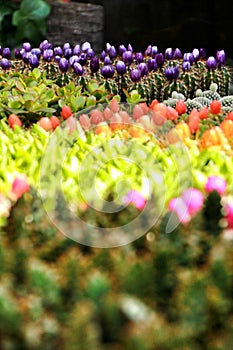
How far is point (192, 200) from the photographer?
8.59ft

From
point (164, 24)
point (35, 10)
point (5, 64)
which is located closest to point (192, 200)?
point (5, 64)

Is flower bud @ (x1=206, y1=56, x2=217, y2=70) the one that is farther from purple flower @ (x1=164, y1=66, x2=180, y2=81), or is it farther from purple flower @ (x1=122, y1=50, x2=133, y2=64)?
purple flower @ (x1=122, y1=50, x2=133, y2=64)

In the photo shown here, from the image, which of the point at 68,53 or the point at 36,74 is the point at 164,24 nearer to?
the point at 68,53

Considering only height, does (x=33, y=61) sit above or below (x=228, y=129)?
below

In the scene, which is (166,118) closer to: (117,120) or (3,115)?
(117,120)

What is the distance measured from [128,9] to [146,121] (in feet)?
23.3

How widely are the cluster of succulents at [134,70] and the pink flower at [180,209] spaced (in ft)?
10.1

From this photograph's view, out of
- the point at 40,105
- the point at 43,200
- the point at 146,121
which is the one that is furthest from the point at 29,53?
the point at 43,200

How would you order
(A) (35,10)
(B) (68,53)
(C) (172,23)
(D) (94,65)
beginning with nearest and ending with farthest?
(D) (94,65) → (B) (68,53) → (A) (35,10) → (C) (172,23)

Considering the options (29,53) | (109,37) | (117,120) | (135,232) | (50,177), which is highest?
(135,232)

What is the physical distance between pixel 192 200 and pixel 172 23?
8.42 metres

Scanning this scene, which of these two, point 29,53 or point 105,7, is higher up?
point 29,53

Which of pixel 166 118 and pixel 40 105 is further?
pixel 40 105

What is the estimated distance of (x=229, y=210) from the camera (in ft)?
8.16
